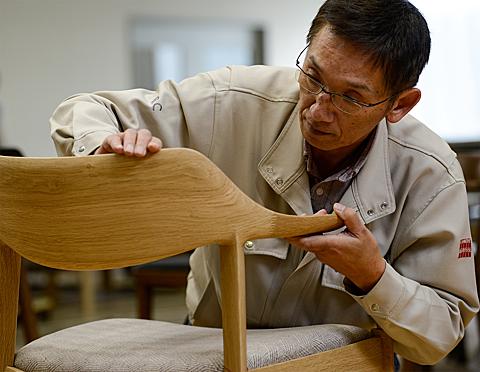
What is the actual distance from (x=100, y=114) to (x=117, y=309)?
338cm

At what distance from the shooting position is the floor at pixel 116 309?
10.4ft

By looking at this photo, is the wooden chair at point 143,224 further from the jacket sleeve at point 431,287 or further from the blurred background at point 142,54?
the blurred background at point 142,54

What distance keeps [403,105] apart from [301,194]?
0.82 ft

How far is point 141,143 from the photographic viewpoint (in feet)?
3.16

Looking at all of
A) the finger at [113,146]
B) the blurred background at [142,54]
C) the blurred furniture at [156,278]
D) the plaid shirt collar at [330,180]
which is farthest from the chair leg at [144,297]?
the blurred background at [142,54]

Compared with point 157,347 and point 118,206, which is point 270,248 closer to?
point 157,347

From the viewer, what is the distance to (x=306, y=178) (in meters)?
1.37

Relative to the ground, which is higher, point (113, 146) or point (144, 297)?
point (113, 146)

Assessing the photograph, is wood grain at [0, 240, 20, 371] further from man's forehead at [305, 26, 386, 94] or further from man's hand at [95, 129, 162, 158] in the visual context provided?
man's forehead at [305, 26, 386, 94]

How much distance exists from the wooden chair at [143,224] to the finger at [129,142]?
0.01 metres

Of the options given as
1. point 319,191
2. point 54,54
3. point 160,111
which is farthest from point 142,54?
point 319,191

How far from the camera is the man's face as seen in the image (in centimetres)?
124

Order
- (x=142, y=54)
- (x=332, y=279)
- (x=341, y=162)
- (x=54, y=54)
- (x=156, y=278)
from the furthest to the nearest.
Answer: (x=142, y=54) < (x=54, y=54) < (x=156, y=278) < (x=341, y=162) < (x=332, y=279)

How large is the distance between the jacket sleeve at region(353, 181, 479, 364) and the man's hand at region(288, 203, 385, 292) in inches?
2.0
